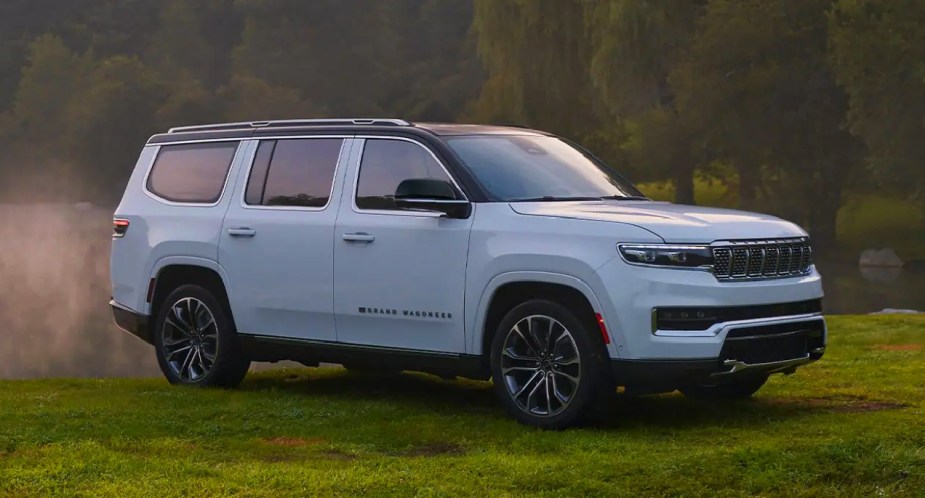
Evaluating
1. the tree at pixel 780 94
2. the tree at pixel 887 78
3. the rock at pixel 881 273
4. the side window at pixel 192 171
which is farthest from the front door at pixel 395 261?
the tree at pixel 780 94

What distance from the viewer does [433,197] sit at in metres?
9.14

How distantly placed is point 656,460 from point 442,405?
9.21ft

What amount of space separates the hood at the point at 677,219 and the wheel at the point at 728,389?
131 centimetres

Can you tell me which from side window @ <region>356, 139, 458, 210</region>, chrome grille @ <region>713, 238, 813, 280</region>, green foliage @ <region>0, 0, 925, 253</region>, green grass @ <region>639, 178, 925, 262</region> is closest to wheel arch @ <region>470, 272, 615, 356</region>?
chrome grille @ <region>713, 238, 813, 280</region>

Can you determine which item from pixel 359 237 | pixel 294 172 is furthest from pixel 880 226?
pixel 359 237

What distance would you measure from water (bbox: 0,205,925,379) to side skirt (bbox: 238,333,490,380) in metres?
7.83

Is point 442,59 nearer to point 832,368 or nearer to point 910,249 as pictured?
point 910,249

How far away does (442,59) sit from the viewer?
111812 mm

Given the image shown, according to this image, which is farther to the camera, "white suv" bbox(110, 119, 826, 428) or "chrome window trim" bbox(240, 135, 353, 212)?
"chrome window trim" bbox(240, 135, 353, 212)

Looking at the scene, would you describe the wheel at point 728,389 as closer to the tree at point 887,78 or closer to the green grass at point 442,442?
the green grass at point 442,442

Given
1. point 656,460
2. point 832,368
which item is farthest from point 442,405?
point 832,368

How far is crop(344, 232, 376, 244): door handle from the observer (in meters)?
9.57

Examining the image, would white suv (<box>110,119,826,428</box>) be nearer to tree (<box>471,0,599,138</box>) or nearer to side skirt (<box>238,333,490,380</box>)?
side skirt (<box>238,333,490,380</box>)

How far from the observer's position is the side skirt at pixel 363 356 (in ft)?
30.0
